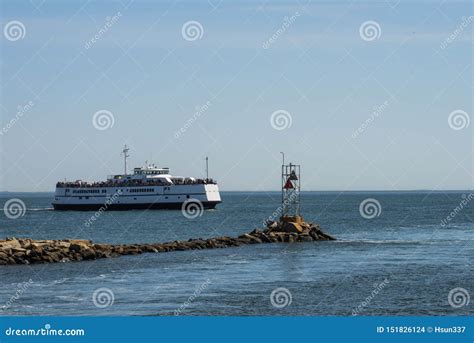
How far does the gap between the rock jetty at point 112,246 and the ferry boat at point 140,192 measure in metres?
54.4

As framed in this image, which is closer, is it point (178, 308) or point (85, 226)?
point (178, 308)

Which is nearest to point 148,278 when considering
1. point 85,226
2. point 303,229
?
point 303,229

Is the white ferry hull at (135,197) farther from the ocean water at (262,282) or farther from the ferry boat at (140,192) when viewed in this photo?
the ocean water at (262,282)

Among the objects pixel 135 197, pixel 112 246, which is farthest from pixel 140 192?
pixel 112 246

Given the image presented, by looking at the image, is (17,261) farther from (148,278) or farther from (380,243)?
(380,243)

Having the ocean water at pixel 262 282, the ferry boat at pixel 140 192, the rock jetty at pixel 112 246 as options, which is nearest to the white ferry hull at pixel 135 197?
the ferry boat at pixel 140 192

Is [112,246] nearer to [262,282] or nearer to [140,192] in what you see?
[262,282]

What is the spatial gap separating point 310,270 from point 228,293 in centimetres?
926

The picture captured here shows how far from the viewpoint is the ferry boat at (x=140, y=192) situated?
11544cm

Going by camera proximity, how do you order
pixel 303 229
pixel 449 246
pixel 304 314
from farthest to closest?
1. pixel 303 229
2. pixel 449 246
3. pixel 304 314

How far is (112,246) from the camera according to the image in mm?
50000

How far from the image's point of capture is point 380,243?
59.0 meters

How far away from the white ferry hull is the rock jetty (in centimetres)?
5430

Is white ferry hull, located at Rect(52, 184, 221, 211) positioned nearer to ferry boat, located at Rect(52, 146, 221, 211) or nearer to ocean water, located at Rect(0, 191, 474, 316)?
ferry boat, located at Rect(52, 146, 221, 211)
